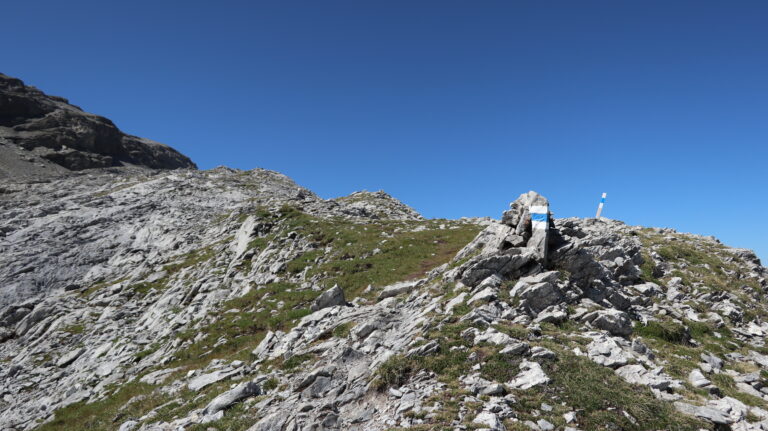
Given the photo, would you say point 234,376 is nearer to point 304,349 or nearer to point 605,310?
point 304,349

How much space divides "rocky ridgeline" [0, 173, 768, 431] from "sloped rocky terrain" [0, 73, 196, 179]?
12846 cm

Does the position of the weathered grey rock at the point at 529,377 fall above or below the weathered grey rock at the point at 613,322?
Answer: below

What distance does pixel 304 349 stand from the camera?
2039cm

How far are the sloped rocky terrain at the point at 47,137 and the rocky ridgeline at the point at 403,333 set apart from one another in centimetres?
12846

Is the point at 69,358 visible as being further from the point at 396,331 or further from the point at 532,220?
the point at 532,220

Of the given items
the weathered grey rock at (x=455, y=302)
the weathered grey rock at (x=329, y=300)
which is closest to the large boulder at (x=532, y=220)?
the weathered grey rock at (x=455, y=302)

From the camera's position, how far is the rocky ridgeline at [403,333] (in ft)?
41.1

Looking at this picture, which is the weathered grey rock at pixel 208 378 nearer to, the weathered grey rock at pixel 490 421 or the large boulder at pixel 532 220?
the weathered grey rock at pixel 490 421

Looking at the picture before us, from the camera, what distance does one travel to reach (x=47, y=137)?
164125mm

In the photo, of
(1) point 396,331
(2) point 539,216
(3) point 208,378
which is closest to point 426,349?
(1) point 396,331

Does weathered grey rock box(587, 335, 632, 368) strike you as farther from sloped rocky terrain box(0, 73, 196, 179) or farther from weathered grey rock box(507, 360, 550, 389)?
sloped rocky terrain box(0, 73, 196, 179)

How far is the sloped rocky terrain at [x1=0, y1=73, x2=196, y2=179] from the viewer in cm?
14512

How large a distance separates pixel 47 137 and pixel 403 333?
213m

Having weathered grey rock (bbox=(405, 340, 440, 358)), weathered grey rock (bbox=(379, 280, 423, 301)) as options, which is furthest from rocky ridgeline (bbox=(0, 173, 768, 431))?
weathered grey rock (bbox=(379, 280, 423, 301))
